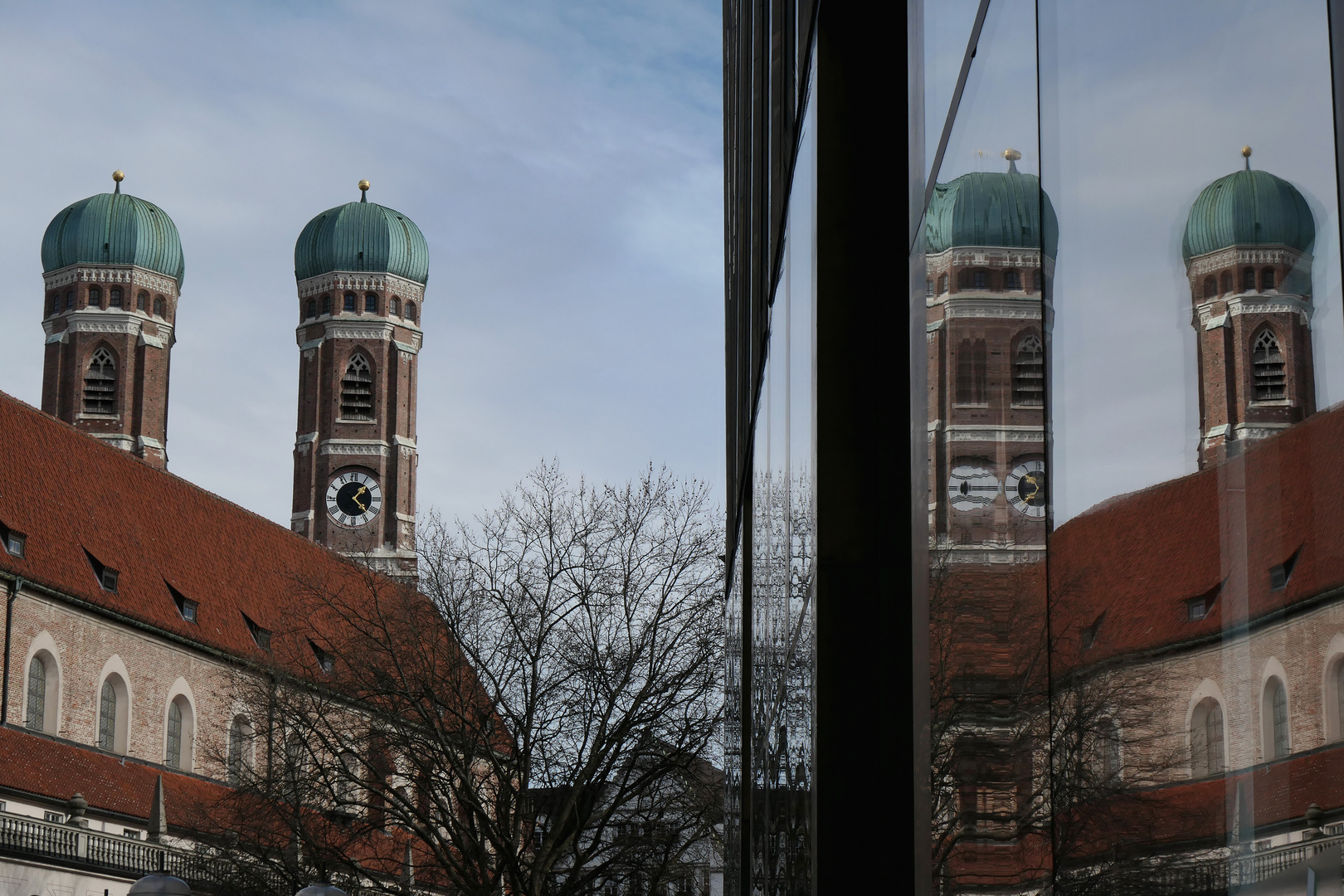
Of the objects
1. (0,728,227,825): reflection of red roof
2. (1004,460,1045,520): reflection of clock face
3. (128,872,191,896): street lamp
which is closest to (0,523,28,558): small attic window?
(0,728,227,825): reflection of red roof

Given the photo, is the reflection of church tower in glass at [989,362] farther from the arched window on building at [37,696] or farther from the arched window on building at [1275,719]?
the arched window on building at [37,696]

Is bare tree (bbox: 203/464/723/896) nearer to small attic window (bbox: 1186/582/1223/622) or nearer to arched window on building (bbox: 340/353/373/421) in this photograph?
small attic window (bbox: 1186/582/1223/622)

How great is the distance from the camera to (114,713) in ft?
Result: 134

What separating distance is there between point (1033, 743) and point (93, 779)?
1548 inches

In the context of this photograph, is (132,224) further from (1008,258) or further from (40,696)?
(1008,258)

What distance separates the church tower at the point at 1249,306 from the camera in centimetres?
121

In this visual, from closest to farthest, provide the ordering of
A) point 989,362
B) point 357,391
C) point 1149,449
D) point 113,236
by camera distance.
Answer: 1. point 1149,449
2. point 989,362
3. point 357,391
4. point 113,236

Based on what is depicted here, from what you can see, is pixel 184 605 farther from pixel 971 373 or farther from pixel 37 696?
pixel 971 373

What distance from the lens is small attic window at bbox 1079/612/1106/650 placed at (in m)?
1.78

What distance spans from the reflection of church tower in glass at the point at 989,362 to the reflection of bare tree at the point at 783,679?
1.01 metres

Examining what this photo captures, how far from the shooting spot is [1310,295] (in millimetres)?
1191

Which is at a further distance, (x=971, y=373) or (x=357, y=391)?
(x=357, y=391)

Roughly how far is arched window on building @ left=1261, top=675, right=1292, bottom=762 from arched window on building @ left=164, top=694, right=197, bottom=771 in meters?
44.3

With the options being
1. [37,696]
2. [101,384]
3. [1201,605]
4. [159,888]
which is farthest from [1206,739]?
[101,384]
